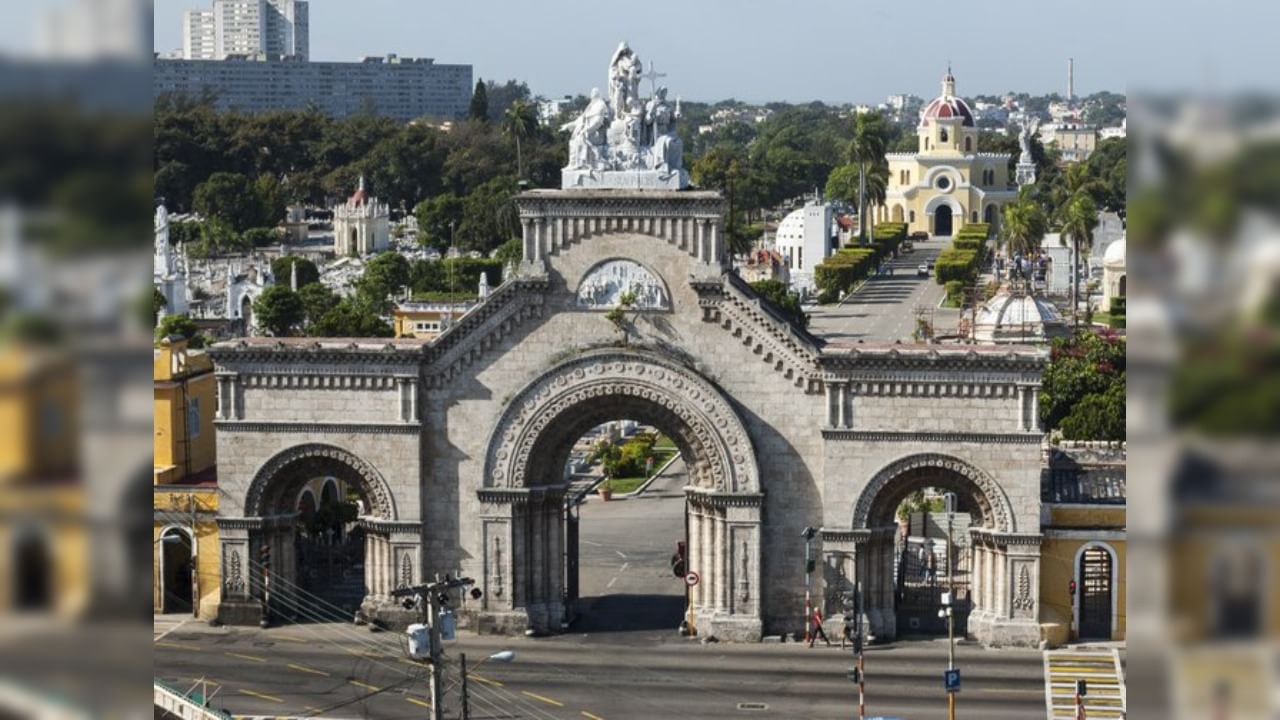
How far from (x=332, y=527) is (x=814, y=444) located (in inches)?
740

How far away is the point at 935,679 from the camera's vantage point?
184 feet

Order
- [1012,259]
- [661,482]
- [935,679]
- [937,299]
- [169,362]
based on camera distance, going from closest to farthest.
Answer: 1. [935,679]
2. [169,362]
3. [661,482]
4. [937,299]
5. [1012,259]

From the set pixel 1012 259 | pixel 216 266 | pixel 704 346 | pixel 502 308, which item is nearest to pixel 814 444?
pixel 704 346

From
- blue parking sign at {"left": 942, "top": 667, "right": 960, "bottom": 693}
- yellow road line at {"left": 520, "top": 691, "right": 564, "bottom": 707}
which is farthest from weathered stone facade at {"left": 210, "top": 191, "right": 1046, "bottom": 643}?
blue parking sign at {"left": 942, "top": 667, "right": 960, "bottom": 693}

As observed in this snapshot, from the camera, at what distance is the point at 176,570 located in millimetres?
65812

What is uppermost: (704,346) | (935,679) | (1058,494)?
(704,346)

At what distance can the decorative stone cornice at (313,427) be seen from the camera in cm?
6131

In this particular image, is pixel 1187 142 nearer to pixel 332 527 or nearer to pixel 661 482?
pixel 332 527

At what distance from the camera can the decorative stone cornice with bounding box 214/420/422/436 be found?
61.3 m

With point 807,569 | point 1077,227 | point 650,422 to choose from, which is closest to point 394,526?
point 650,422

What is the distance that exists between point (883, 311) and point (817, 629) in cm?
10346

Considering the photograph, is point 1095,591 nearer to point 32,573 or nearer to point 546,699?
point 546,699

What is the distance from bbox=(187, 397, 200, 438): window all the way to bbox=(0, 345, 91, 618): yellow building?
199ft

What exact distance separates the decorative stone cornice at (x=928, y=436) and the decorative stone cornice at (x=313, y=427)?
1197 cm
